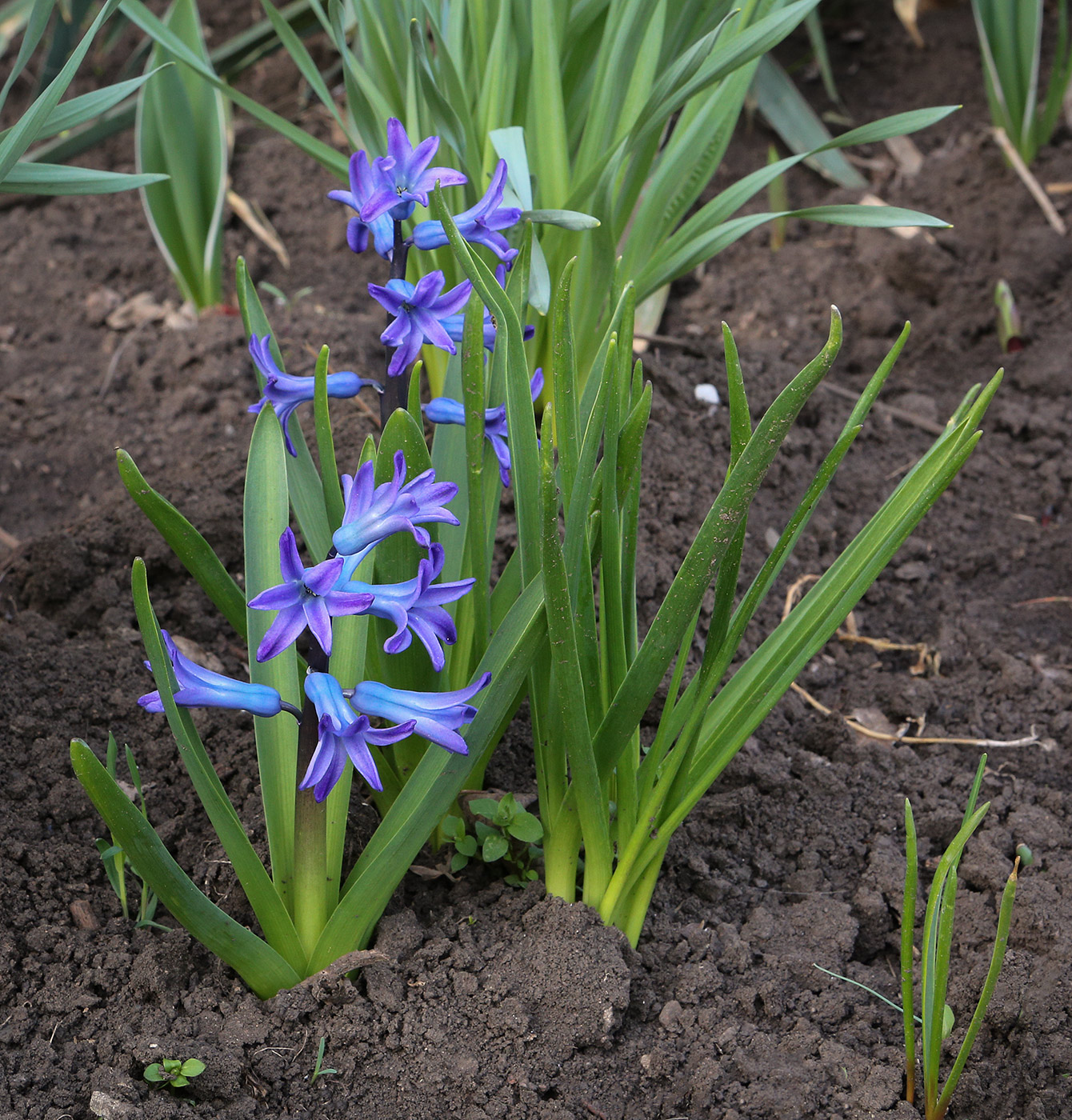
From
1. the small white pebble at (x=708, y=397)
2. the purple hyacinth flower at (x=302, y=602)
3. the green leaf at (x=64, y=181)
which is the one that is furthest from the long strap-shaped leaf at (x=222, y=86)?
the purple hyacinth flower at (x=302, y=602)

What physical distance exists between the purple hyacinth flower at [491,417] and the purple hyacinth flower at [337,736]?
0.37 metres

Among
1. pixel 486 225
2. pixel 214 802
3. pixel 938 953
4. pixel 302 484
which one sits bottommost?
pixel 938 953

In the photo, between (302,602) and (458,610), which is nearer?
(302,602)

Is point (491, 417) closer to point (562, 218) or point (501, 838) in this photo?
point (562, 218)

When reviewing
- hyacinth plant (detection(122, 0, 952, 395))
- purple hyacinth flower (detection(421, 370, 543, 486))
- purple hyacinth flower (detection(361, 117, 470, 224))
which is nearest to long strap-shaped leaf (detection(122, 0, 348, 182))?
hyacinth plant (detection(122, 0, 952, 395))

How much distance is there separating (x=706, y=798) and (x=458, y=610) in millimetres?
435

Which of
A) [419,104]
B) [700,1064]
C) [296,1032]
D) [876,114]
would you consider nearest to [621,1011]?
[700,1064]

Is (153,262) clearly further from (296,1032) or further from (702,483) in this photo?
(296,1032)

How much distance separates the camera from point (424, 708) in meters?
0.94

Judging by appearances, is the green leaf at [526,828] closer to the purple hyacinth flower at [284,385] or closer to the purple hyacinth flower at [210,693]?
the purple hyacinth flower at [210,693]

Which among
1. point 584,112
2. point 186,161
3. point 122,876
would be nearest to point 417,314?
point 122,876

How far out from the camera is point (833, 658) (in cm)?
177

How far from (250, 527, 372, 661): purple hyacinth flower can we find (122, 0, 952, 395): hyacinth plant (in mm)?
816

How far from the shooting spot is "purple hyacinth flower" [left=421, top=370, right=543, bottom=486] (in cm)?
117
